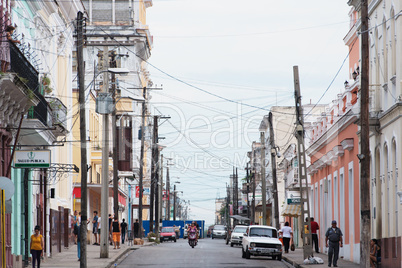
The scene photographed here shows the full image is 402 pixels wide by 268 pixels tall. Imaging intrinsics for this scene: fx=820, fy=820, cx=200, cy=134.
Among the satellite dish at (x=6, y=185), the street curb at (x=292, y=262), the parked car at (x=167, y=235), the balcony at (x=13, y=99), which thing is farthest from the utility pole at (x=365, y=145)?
the parked car at (x=167, y=235)

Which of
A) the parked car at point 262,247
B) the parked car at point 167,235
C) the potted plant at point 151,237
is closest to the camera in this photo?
the parked car at point 262,247

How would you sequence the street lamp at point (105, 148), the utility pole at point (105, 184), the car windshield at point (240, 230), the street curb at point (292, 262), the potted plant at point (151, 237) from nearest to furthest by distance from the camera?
the street curb at point (292, 262), the street lamp at point (105, 148), the utility pole at point (105, 184), the car windshield at point (240, 230), the potted plant at point (151, 237)

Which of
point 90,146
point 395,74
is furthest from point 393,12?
point 90,146

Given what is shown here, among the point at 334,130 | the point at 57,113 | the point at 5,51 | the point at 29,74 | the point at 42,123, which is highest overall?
the point at 5,51

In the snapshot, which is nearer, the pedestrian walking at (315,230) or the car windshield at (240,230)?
the pedestrian walking at (315,230)

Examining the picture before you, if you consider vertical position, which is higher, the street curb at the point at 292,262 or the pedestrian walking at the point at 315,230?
the pedestrian walking at the point at 315,230

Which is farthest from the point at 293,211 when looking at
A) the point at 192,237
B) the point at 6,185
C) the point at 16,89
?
the point at 6,185

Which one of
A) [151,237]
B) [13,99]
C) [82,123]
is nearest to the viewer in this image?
[13,99]

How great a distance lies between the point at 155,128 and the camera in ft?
206

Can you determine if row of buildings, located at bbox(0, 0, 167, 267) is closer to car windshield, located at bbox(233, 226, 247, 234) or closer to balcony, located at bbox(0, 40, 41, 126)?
balcony, located at bbox(0, 40, 41, 126)

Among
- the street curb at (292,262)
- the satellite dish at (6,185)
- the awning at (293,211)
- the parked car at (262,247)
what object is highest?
the satellite dish at (6,185)

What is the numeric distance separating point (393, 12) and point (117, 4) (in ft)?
199

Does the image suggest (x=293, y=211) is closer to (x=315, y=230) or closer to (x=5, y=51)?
(x=315, y=230)

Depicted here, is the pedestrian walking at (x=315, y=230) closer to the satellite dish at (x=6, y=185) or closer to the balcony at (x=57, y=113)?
the balcony at (x=57, y=113)
